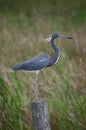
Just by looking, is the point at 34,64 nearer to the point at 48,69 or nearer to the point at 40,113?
the point at 40,113

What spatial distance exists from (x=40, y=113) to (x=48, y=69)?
2076 mm

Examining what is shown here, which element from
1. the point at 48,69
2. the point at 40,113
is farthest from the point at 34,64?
the point at 48,69

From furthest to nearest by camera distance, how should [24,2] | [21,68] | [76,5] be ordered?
1. [24,2]
2. [76,5]
3. [21,68]

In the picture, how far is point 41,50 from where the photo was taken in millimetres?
7836

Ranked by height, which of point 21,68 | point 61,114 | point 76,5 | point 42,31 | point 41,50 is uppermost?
point 76,5

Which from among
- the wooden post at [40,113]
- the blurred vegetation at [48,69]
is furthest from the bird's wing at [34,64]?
the blurred vegetation at [48,69]

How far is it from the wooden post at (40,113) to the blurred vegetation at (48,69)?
0.51m

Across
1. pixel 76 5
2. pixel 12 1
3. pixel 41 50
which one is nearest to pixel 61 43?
pixel 41 50

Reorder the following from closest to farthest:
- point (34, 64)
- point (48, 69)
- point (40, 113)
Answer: point (34, 64)
point (40, 113)
point (48, 69)

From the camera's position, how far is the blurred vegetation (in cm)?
493

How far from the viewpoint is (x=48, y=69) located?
6219 mm

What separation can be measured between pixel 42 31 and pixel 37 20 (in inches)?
52.9

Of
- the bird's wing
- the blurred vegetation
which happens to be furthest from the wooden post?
the blurred vegetation

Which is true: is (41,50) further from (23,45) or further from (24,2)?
(24,2)
